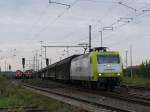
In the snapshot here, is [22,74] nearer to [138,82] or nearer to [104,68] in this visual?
[138,82]

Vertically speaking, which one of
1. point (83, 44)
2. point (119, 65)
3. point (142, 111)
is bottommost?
point (142, 111)

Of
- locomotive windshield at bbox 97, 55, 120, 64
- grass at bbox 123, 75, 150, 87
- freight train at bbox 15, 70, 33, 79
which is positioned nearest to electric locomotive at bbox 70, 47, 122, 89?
locomotive windshield at bbox 97, 55, 120, 64

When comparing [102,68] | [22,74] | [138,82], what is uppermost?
[22,74]

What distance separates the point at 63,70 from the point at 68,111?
36.9 m

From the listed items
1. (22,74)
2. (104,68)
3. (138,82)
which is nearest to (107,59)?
(104,68)

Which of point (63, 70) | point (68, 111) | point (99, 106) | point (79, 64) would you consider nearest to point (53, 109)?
point (68, 111)

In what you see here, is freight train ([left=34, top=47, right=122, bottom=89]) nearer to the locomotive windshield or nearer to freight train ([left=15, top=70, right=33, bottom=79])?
the locomotive windshield

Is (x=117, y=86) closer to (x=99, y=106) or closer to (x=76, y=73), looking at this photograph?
(x=76, y=73)

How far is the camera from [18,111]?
1717 centimetres

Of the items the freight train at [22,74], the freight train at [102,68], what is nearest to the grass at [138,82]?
the freight train at [102,68]

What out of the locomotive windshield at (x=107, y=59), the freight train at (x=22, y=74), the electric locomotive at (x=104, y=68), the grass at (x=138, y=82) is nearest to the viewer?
the electric locomotive at (x=104, y=68)

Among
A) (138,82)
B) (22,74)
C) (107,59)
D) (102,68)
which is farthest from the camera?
(22,74)

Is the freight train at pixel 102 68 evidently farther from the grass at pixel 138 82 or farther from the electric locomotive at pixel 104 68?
the grass at pixel 138 82

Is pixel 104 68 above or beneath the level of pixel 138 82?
above
